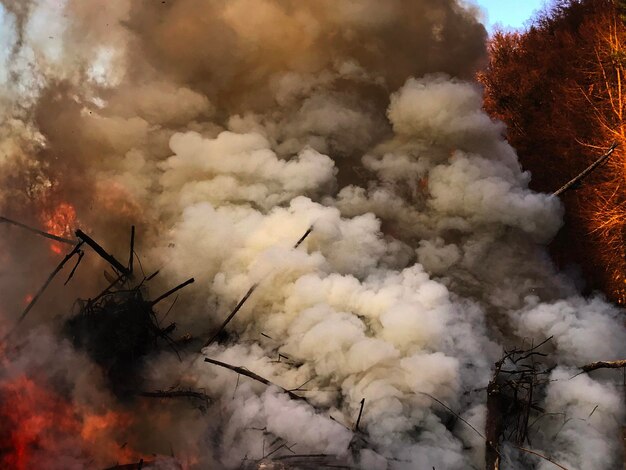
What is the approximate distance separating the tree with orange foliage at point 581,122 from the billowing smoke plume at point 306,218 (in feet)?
19.3

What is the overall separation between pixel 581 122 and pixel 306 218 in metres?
Answer: 12.1

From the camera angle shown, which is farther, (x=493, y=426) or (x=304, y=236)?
(x=304, y=236)

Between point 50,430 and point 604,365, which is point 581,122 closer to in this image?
point 604,365

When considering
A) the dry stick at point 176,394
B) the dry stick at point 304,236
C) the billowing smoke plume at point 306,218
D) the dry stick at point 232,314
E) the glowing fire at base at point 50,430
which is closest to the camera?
the glowing fire at base at point 50,430

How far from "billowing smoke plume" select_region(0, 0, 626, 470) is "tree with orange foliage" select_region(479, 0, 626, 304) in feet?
19.3

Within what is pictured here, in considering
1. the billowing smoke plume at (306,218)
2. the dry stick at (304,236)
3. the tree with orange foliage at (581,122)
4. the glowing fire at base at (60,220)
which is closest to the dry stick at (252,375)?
the billowing smoke plume at (306,218)

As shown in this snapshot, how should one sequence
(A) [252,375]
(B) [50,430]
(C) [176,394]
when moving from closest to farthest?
(B) [50,430], (C) [176,394], (A) [252,375]

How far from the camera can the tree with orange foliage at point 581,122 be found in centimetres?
1366

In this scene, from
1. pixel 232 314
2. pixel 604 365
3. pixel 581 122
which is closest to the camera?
pixel 604 365

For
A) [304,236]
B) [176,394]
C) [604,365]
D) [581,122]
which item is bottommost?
[604,365]

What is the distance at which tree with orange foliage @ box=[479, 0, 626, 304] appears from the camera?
1366 centimetres

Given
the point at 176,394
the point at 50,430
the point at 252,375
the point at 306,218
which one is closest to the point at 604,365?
the point at 252,375

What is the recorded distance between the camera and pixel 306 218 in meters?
8.58

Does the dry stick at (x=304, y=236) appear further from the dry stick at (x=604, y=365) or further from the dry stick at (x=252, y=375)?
the dry stick at (x=604, y=365)
